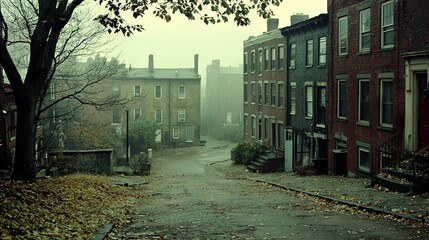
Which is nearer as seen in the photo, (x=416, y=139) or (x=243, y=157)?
(x=416, y=139)

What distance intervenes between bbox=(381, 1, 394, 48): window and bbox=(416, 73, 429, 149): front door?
297 centimetres

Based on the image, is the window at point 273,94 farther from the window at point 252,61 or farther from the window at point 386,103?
the window at point 386,103

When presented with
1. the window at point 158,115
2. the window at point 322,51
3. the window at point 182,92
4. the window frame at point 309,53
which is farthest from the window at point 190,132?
the window at point 322,51

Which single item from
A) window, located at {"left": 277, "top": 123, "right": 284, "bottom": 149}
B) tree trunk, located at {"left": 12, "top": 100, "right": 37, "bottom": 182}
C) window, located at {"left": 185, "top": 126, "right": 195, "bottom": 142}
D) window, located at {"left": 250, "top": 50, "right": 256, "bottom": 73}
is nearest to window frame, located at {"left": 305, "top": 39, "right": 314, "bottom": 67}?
window, located at {"left": 277, "top": 123, "right": 284, "bottom": 149}

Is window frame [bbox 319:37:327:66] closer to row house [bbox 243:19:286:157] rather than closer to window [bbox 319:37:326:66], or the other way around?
window [bbox 319:37:326:66]

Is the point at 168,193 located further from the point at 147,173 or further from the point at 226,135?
the point at 226,135

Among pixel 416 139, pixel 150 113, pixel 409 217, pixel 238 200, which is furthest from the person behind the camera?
pixel 150 113

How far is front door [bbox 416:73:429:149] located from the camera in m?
18.6

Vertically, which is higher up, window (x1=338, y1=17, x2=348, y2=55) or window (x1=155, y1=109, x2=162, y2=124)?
window (x1=338, y1=17, x2=348, y2=55)

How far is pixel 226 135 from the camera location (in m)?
86.8

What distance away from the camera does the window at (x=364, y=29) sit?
23.5 m

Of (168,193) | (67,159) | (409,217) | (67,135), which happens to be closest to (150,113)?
(67,135)

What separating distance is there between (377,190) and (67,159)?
59.5 feet

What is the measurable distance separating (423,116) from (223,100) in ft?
256
